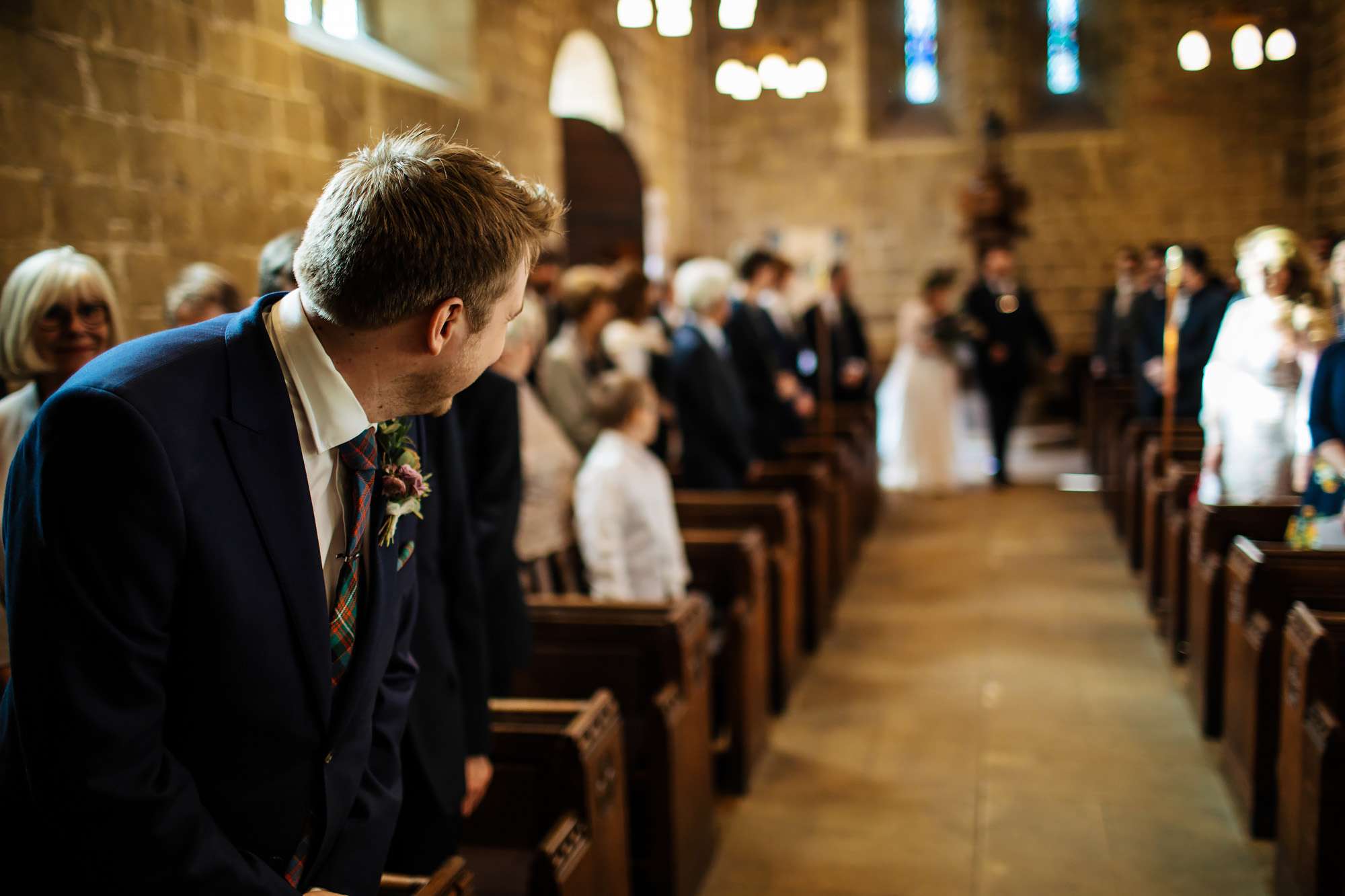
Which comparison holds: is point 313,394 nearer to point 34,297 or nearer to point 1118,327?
point 34,297

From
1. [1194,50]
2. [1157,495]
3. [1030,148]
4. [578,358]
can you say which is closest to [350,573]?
[578,358]

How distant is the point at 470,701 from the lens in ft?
7.22

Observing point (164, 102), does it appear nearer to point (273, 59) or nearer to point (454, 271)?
point (273, 59)

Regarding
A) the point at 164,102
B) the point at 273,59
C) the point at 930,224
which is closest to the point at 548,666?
the point at 164,102

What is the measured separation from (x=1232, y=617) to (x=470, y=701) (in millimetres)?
2497

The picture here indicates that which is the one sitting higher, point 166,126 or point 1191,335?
point 166,126

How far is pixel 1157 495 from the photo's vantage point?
18.3 feet

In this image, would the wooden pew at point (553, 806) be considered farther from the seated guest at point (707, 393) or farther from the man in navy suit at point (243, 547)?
the seated guest at point (707, 393)

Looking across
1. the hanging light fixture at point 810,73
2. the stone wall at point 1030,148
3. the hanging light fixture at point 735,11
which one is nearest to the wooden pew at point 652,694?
the hanging light fixture at point 735,11

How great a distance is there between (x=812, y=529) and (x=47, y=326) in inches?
141

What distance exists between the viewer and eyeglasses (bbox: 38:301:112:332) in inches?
97.8

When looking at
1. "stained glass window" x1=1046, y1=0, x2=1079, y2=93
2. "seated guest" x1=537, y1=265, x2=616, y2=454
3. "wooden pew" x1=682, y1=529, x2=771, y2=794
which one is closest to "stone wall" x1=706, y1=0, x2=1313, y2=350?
"stained glass window" x1=1046, y1=0, x2=1079, y2=93

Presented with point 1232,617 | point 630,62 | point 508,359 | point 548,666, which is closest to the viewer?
point 508,359

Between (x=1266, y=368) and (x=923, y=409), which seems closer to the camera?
(x=1266, y=368)
